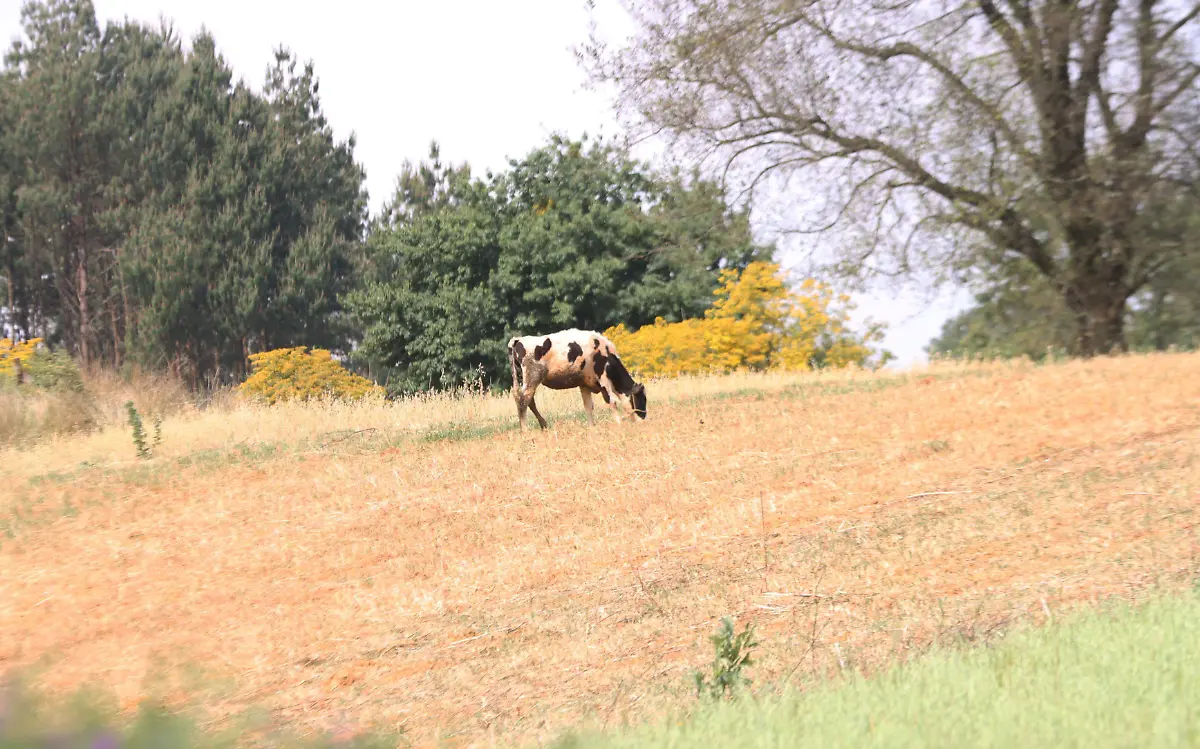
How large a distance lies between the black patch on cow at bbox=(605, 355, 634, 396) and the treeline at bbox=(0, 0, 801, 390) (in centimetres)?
1698

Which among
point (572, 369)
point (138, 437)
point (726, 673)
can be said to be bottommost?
point (726, 673)

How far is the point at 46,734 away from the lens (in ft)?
6.01

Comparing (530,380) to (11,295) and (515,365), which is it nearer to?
(515,365)

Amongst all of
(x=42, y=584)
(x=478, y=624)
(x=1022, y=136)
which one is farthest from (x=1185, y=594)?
(x=1022, y=136)

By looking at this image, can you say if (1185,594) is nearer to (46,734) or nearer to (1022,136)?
(46,734)

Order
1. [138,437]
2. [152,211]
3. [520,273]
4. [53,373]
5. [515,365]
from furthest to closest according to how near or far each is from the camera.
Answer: [152,211] < [520,273] < [53,373] < [138,437] < [515,365]

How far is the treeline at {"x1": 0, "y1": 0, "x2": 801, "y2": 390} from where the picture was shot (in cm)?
3778

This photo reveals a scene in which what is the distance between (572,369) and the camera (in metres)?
18.6

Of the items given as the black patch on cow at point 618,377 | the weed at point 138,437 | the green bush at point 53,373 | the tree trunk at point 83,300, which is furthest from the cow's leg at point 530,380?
the tree trunk at point 83,300

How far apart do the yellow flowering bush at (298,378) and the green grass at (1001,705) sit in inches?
1337

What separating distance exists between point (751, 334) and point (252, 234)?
28061 millimetres

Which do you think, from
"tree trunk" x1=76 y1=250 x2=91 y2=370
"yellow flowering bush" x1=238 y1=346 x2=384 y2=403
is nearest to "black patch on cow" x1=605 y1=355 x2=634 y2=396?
"yellow flowering bush" x1=238 y1=346 x2=384 y2=403

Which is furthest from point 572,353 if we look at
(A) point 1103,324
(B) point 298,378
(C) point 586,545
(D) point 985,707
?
(B) point 298,378

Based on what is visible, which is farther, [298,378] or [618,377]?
[298,378]
